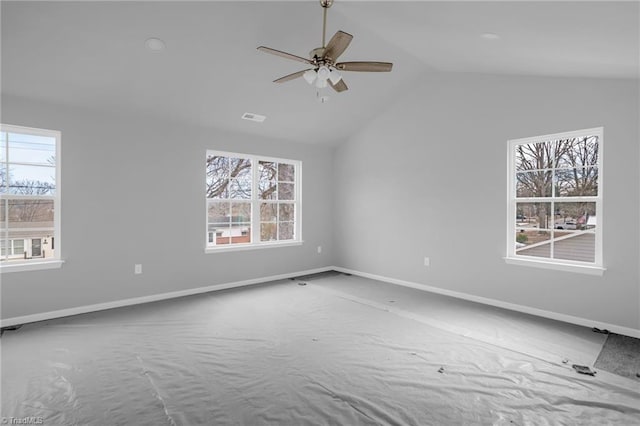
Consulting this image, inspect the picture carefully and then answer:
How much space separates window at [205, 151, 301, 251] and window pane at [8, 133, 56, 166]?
1.86 metres

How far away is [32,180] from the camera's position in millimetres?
3748

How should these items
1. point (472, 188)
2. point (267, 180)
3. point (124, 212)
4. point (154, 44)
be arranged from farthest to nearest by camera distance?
point (267, 180)
point (472, 188)
point (124, 212)
point (154, 44)

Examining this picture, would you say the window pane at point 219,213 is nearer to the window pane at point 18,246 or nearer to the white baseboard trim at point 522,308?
the window pane at point 18,246

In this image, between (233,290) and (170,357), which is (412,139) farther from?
(170,357)

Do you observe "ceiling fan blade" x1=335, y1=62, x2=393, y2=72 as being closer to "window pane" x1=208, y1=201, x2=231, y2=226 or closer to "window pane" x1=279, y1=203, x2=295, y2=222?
"window pane" x1=208, y1=201, x2=231, y2=226

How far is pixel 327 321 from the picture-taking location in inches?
149

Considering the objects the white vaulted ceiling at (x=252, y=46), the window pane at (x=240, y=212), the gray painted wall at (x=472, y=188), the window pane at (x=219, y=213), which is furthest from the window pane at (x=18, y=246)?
the gray painted wall at (x=472, y=188)

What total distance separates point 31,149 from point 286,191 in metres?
3.50

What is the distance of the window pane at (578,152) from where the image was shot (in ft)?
11.9

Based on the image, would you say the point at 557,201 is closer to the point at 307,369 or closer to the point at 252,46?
the point at 307,369

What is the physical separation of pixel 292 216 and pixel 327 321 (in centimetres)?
270

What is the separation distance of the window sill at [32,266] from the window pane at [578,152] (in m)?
5.87

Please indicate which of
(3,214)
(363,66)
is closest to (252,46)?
(363,66)

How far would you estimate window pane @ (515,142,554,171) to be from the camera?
3957mm
